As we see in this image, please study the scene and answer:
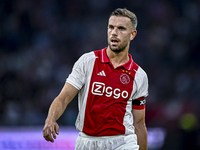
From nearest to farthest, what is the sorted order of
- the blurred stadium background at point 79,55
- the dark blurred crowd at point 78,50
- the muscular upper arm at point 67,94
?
the muscular upper arm at point 67,94
the blurred stadium background at point 79,55
the dark blurred crowd at point 78,50

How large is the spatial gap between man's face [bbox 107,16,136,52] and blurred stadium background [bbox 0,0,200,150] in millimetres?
3803

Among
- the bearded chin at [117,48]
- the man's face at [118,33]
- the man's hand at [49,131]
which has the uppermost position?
the man's face at [118,33]

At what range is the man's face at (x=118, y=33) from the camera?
10.5ft

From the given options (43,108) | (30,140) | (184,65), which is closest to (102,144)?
(30,140)

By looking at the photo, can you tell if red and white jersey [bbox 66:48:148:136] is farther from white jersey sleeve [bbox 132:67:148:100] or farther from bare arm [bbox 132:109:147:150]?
bare arm [bbox 132:109:147:150]

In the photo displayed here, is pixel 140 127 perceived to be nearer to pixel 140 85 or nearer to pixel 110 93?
pixel 140 85

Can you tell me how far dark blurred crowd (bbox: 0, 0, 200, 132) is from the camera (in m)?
7.43

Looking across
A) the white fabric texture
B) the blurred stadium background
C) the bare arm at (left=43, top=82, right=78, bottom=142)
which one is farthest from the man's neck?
the blurred stadium background

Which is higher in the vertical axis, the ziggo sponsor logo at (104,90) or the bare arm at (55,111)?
the ziggo sponsor logo at (104,90)

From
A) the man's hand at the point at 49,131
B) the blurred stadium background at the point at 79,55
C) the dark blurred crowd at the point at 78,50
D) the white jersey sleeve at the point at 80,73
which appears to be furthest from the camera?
the dark blurred crowd at the point at 78,50

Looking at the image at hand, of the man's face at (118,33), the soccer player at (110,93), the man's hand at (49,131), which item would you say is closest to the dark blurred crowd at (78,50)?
the soccer player at (110,93)

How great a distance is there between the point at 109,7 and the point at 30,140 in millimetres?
4352

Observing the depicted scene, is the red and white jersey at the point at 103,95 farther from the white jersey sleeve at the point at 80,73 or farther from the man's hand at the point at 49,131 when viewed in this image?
the man's hand at the point at 49,131

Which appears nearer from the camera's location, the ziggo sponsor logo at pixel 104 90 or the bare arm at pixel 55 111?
the bare arm at pixel 55 111
